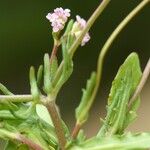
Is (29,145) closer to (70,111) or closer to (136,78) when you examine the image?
(136,78)

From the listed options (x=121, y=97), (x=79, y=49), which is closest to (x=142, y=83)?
(x=121, y=97)

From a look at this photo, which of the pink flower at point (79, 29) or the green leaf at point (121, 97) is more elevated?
the pink flower at point (79, 29)

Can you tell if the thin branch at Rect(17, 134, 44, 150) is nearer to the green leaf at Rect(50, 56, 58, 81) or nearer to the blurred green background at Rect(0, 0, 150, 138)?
the green leaf at Rect(50, 56, 58, 81)

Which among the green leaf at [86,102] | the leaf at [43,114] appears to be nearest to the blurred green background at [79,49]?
the leaf at [43,114]

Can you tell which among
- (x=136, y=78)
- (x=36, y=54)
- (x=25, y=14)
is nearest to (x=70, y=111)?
(x=36, y=54)

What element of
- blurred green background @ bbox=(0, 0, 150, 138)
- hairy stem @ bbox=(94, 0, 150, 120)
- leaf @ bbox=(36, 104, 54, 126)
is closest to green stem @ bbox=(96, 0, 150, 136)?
hairy stem @ bbox=(94, 0, 150, 120)

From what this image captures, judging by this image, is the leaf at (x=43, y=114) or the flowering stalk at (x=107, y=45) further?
the leaf at (x=43, y=114)

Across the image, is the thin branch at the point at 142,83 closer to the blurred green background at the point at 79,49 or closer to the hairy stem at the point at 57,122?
the hairy stem at the point at 57,122
